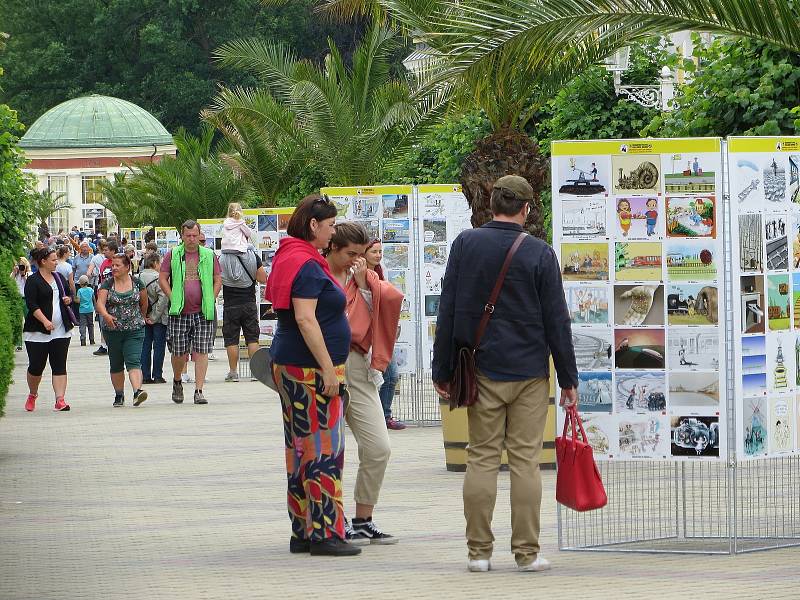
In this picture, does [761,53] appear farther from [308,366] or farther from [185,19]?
[185,19]

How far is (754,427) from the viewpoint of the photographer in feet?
26.0

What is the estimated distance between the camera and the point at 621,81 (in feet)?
60.0

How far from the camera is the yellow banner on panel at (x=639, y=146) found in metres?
7.84

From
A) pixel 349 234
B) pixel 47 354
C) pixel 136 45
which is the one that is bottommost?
pixel 47 354

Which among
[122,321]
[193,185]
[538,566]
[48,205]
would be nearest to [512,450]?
[538,566]

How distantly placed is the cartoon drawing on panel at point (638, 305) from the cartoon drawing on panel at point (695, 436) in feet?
1.67

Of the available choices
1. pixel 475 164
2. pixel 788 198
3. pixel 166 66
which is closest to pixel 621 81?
pixel 475 164

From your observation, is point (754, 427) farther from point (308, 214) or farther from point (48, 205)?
point (48, 205)

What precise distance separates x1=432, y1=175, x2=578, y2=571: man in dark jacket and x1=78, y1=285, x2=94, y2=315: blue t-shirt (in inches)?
895

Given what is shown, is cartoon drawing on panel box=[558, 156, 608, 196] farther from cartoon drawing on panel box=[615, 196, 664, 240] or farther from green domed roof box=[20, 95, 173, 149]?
green domed roof box=[20, 95, 173, 149]

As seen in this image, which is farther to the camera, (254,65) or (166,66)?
(166,66)

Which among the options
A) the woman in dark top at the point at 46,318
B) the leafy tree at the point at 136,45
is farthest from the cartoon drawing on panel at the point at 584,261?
the leafy tree at the point at 136,45

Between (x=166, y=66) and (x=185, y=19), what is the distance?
2.92 metres

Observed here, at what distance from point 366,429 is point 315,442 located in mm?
552
